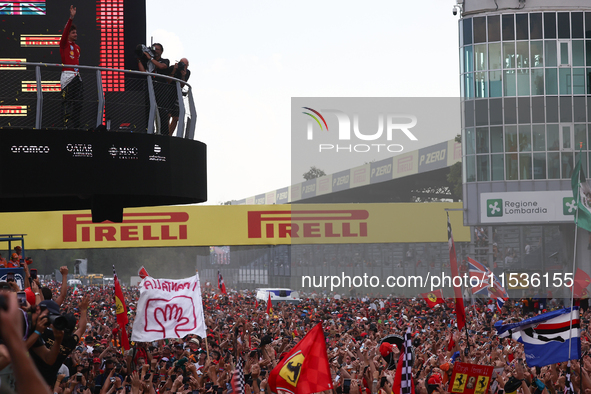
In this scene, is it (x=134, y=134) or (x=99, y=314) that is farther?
(x=99, y=314)

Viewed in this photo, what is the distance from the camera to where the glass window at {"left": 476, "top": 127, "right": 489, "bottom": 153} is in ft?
134

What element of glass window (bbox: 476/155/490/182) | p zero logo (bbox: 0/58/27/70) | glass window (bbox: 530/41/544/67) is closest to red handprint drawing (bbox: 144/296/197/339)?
p zero logo (bbox: 0/58/27/70)

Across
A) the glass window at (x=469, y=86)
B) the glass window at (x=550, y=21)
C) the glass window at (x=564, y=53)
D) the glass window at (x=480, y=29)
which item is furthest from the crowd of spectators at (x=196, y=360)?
the glass window at (x=550, y=21)

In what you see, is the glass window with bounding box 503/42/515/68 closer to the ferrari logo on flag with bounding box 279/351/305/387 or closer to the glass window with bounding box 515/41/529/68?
the glass window with bounding box 515/41/529/68

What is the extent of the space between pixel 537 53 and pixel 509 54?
1.45m

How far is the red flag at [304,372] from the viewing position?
29.2 feet

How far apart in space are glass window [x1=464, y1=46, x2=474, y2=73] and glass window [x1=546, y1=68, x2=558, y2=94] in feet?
13.1

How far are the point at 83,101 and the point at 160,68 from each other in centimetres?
154

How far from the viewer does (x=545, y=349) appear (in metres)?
10.8

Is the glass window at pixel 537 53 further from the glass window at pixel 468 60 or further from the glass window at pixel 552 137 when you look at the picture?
the glass window at pixel 552 137

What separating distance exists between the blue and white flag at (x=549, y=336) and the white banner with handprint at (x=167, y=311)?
21.5 feet

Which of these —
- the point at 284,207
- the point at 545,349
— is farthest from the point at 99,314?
the point at 545,349

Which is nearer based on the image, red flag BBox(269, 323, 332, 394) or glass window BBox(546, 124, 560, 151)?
red flag BBox(269, 323, 332, 394)

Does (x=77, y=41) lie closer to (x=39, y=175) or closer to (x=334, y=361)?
(x=39, y=175)
